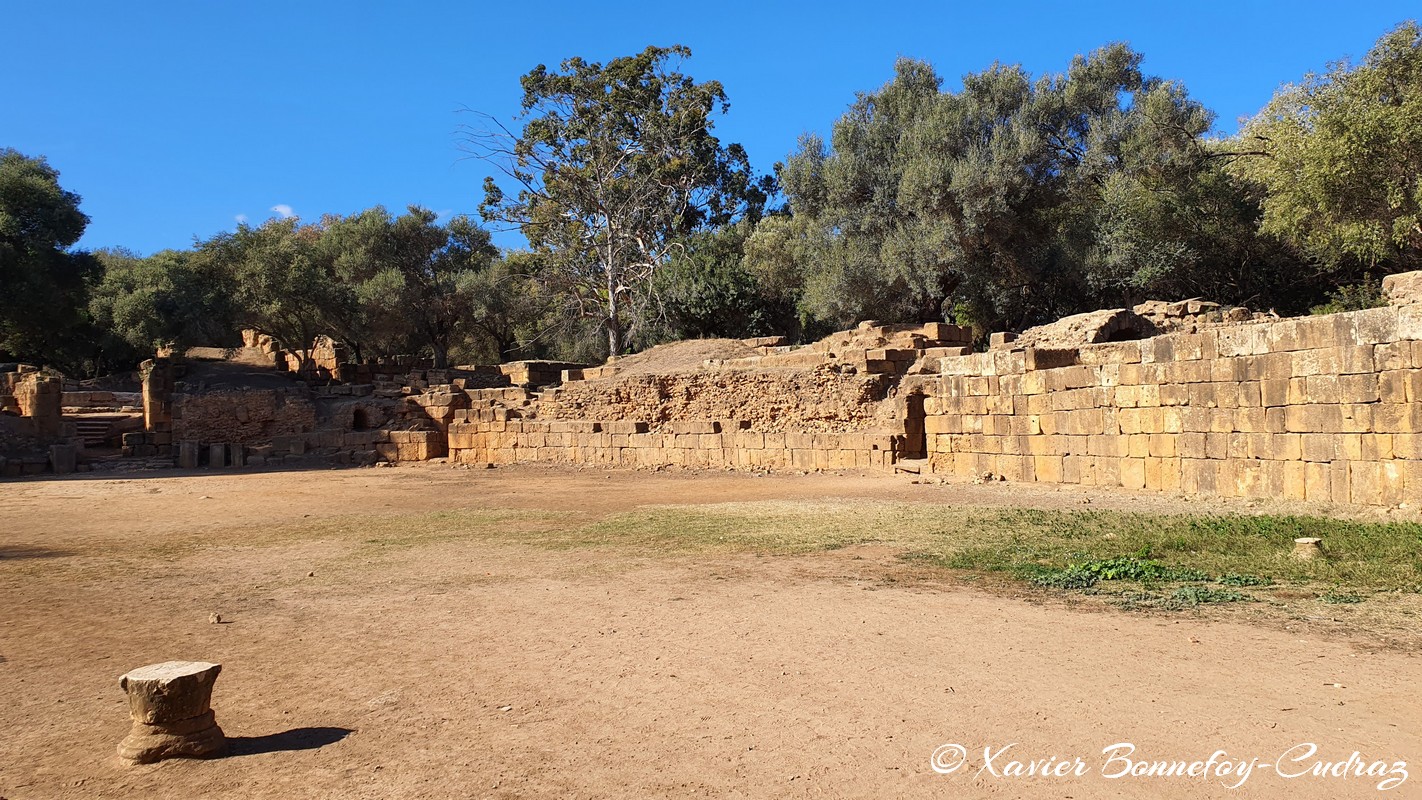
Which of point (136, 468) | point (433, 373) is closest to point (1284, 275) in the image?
point (433, 373)

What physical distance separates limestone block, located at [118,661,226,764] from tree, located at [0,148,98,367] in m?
30.1

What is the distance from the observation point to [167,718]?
160 inches

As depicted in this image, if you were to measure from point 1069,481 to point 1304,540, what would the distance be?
630 centimetres

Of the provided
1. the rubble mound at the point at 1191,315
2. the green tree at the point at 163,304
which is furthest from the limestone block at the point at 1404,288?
the green tree at the point at 163,304

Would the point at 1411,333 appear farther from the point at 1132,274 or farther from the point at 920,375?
the point at 1132,274

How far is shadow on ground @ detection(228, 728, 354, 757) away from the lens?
4.18 m

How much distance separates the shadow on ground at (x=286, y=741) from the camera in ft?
13.7

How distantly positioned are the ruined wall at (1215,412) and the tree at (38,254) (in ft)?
89.5

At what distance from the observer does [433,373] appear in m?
31.8

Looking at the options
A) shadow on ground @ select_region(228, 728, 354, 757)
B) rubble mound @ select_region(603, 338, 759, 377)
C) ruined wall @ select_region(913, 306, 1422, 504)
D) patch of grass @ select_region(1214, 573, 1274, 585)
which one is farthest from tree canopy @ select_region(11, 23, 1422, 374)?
shadow on ground @ select_region(228, 728, 354, 757)

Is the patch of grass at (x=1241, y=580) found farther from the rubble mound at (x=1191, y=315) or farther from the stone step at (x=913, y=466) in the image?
the rubble mound at (x=1191, y=315)

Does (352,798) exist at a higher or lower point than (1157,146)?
lower

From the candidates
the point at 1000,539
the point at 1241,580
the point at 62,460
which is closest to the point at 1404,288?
the point at 1000,539

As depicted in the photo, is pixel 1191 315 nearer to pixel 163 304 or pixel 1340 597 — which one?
pixel 1340 597
